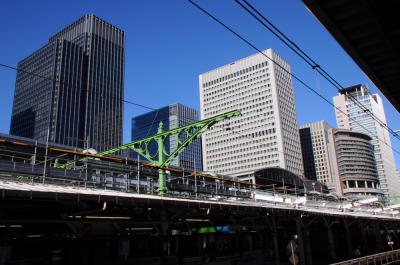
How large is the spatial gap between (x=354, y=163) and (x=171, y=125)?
4562 inches

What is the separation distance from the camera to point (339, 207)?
1687 inches

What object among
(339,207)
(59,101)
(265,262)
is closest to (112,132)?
(59,101)

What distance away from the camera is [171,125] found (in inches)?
4355

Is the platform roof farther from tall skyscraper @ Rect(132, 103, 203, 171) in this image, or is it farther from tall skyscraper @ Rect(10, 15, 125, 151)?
tall skyscraper @ Rect(10, 15, 125, 151)

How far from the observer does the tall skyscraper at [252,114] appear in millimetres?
172500

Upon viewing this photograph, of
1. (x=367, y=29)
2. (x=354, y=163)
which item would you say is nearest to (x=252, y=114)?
(x=354, y=163)

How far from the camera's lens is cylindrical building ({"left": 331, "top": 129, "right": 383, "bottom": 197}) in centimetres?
18625

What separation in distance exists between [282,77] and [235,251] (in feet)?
533

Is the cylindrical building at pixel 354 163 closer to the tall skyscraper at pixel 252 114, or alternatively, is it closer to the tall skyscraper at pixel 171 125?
the tall skyscraper at pixel 252 114

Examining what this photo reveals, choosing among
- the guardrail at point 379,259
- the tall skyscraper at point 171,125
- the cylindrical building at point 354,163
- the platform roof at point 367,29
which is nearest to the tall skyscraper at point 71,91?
the tall skyscraper at point 171,125

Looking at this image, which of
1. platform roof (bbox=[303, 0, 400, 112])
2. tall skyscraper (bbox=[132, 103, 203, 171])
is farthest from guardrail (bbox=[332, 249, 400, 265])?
tall skyscraper (bbox=[132, 103, 203, 171])

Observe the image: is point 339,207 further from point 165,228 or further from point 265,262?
point 165,228

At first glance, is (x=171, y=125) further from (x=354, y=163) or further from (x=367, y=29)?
(x=354, y=163)

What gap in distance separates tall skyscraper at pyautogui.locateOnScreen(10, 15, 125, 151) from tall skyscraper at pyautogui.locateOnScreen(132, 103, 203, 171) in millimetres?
9340
